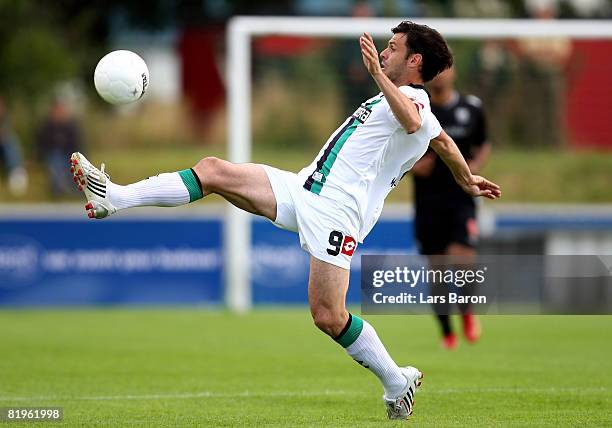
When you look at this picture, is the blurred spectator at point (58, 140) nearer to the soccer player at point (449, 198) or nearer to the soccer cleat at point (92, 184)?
the soccer player at point (449, 198)

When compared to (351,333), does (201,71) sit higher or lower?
higher

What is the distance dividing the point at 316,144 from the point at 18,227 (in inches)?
186

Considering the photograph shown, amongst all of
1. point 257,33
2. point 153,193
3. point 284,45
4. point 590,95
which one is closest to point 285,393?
point 153,193

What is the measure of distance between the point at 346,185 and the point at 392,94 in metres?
0.66

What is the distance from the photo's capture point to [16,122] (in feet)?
79.9

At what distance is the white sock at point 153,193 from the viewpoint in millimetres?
7172

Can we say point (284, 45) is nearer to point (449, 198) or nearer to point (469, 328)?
point (449, 198)

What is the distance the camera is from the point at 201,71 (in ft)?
94.9

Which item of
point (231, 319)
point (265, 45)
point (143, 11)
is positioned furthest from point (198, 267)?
point (143, 11)

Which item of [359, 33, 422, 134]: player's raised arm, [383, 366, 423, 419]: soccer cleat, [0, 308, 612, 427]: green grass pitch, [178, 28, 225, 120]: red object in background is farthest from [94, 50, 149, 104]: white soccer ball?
[178, 28, 225, 120]: red object in background

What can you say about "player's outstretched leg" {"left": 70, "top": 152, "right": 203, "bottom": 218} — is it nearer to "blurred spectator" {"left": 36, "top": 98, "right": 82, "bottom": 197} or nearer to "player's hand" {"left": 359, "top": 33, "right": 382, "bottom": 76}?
"player's hand" {"left": 359, "top": 33, "right": 382, "bottom": 76}

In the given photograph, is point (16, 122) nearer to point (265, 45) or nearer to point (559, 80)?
point (265, 45)

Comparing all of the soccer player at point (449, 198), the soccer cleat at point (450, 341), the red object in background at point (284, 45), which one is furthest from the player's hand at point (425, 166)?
the red object in background at point (284, 45)

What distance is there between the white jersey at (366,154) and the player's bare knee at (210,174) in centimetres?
55
